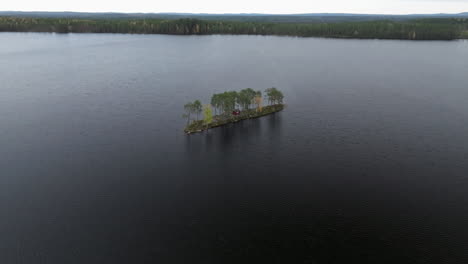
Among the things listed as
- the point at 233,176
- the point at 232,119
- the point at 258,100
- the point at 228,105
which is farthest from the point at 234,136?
the point at 258,100

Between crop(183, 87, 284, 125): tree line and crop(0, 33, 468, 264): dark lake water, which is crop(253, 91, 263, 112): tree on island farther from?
crop(0, 33, 468, 264): dark lake water

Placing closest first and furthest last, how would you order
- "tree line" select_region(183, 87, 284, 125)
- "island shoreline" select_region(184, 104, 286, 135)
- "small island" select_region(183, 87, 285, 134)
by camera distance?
"island shoreline" select_region(184, 104, 286, 135) < "small island" select_region(183, 87, 285, 134) < "tree line" select_region(183, 87, 284, 125)

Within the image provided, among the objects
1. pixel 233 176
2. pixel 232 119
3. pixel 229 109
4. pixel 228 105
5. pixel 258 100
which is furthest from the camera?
pixel 258 100

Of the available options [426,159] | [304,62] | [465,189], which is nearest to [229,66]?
[304,62]

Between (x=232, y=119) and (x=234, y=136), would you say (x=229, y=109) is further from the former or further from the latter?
(x=234, y=136)

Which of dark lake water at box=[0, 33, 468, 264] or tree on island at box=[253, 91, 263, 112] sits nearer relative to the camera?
dark lake water at box=[0, 33, 468, 264]

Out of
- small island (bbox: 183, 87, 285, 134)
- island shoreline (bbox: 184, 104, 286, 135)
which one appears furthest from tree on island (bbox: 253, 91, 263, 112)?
island shoreline (bbox: 184, 104, 286, 135)

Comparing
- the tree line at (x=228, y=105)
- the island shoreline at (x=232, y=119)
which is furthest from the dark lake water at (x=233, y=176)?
the tree line at (x=228, y=105)
